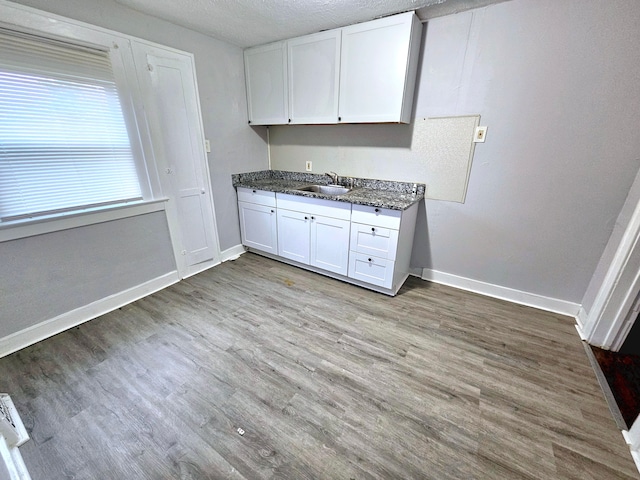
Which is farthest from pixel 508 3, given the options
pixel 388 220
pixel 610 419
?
pixel 610 419

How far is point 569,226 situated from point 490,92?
1.22 meters

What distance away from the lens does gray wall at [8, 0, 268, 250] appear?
189cm

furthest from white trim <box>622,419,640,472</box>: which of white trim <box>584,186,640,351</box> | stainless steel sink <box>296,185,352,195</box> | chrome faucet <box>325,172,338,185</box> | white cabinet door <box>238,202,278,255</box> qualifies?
white cabinet door <box>238,202,278,255</box>

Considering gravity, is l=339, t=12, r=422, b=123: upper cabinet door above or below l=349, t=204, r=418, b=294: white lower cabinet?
above

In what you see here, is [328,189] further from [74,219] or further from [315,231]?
[74,219]

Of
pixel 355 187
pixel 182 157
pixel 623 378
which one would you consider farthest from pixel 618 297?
pixel 182 157

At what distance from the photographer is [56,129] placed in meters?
1.76

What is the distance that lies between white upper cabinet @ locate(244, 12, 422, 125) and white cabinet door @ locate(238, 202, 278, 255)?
38.9 inches

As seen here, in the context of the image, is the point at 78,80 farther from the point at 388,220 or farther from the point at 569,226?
the point at 569,226

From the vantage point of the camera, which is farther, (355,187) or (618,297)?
(355,187)

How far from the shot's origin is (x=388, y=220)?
7.18 feet

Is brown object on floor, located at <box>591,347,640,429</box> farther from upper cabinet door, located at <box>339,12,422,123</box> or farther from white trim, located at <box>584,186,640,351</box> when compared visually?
upper cabinet door, located at <box>339,12,422,123</box>

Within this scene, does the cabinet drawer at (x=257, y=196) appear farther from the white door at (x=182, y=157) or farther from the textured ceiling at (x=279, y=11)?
the textured ceiling at (x=279, y=11)

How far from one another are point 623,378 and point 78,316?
3.86 meters
